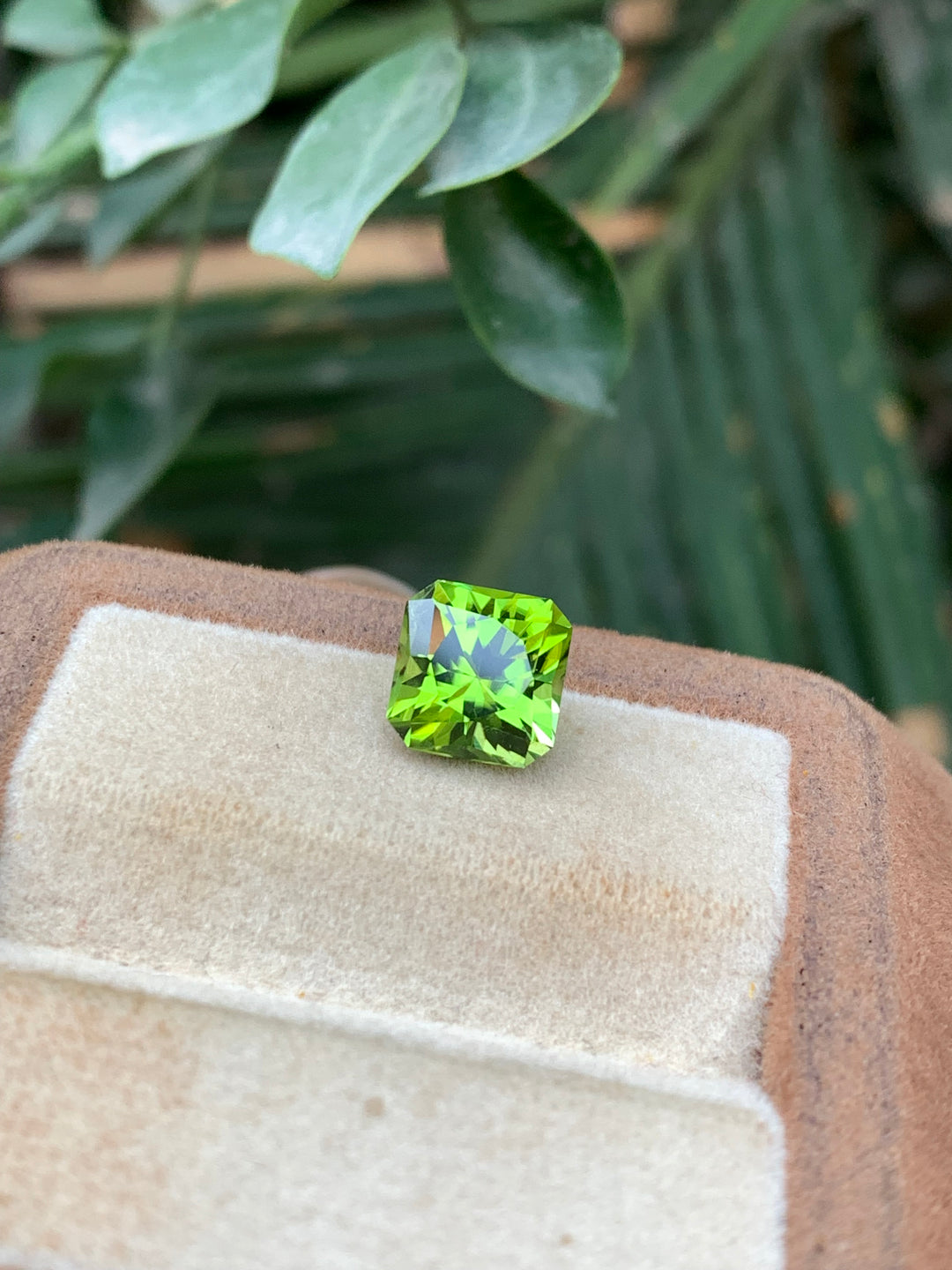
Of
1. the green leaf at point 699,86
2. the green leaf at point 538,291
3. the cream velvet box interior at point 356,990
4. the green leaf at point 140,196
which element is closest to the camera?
the cream velvet box interior at point 356,990

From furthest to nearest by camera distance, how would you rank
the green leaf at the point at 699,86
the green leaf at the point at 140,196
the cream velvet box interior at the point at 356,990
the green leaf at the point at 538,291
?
the green leaf at the point at 699,86
the green leaf at the point at 140,196
the green leaf at the point at 538,291
the cream velvet box interior at the point at 356,990

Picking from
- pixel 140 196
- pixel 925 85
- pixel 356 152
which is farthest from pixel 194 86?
pixel 925 85

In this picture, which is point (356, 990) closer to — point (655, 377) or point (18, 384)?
point (18, 384)

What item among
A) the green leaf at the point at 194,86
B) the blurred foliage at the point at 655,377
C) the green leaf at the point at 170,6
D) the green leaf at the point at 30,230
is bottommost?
the blurred foliage at the point at 655,377

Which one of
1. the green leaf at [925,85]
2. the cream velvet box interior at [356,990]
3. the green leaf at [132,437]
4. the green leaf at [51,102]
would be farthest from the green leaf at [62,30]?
the green leaf at [925,85]

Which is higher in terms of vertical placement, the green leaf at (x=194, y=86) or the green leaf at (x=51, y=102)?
the green leaf at (x=194, y=86)

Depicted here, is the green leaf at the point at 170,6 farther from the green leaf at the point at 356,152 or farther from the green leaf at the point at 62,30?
the green leaf at the point at 356,152
